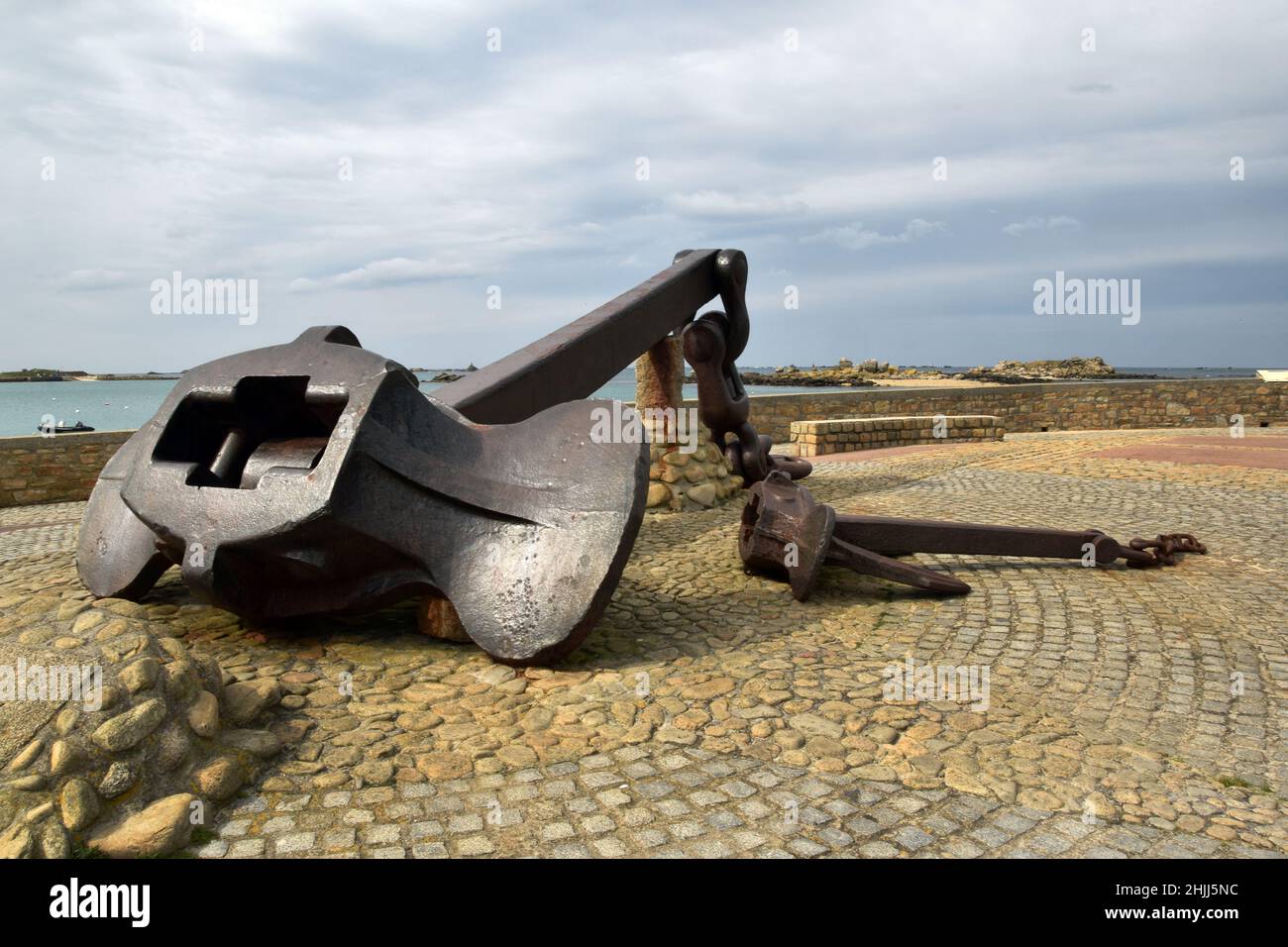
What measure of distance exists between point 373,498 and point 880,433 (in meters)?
11.1

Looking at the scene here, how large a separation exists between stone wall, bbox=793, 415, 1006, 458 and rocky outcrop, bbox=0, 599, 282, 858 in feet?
34.5

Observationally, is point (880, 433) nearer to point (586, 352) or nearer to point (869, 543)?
point (869, 543)

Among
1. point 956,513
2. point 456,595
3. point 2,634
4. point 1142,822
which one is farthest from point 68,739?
point 956,513

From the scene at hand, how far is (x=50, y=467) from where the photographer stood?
9.24m

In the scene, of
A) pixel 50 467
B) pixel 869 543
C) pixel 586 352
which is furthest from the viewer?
pixel 50 467

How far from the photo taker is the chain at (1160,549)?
17.1ft

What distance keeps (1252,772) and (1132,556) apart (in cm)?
272

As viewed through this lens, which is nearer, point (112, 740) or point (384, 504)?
point (112, 740)

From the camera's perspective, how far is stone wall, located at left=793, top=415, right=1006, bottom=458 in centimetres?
1267

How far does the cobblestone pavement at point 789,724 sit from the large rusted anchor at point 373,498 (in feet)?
0.96

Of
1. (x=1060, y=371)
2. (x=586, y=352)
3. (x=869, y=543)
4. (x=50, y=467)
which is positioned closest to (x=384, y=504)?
(x=586, y=352)

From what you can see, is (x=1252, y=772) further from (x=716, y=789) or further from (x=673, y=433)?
(x=673, y=433)

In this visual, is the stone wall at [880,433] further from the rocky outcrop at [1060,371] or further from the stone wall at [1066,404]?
the rocky outcrop at [1060,371]

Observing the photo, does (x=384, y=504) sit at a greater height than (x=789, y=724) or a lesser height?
greater
